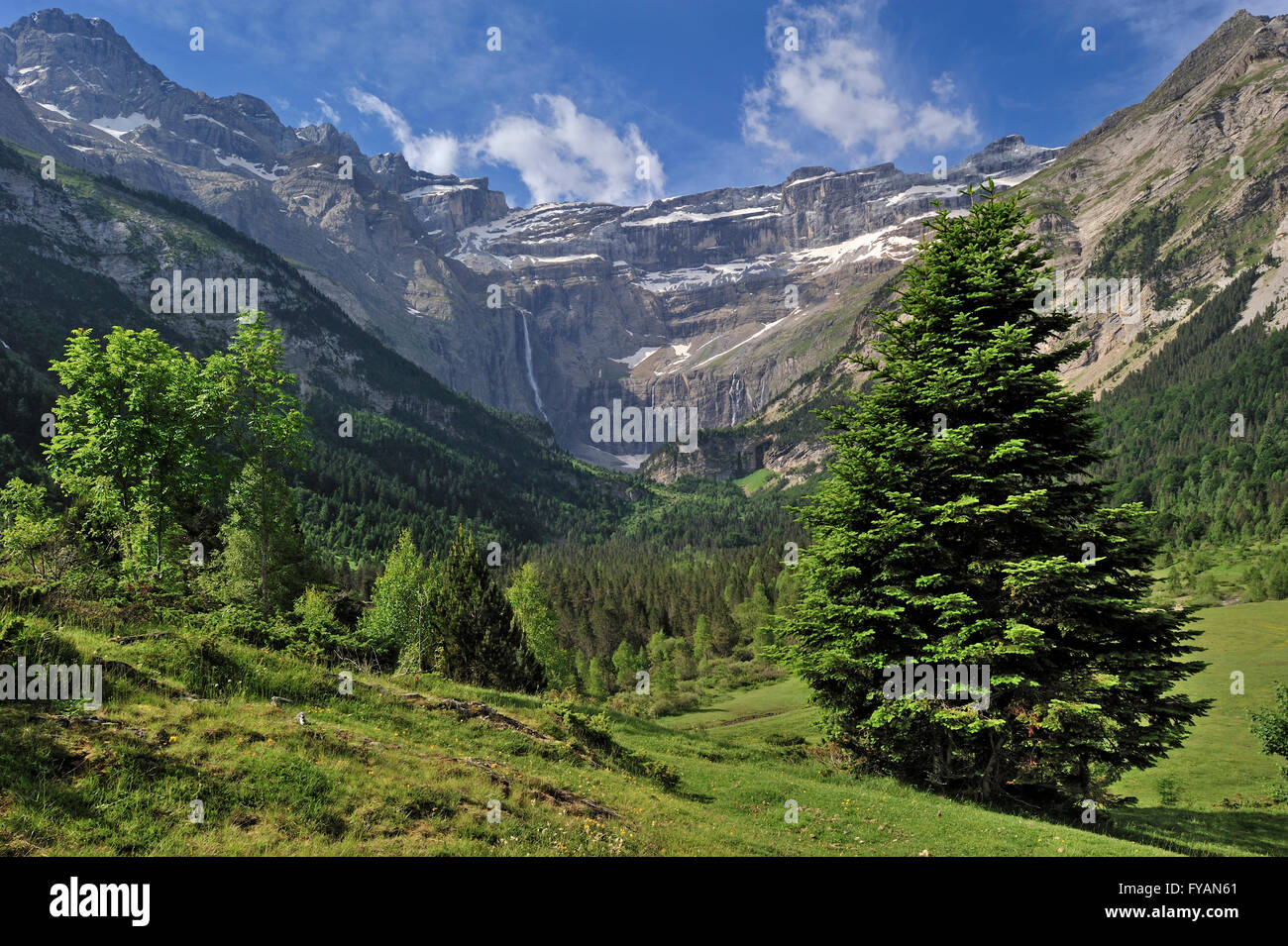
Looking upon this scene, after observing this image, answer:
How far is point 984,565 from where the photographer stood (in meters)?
18.3

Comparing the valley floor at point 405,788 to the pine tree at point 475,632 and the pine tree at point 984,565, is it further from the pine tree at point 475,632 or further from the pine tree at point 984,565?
the pine tree at point 475,632

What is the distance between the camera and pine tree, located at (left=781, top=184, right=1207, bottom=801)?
1761 cm

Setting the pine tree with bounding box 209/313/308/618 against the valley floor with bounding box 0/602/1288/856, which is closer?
the valley floor with bounding box 0/602/1288/856

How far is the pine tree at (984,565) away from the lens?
17.6 m

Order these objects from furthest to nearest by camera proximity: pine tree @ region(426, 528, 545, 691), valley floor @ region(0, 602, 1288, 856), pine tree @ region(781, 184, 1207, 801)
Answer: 1. pine tree @ region(426, 528, 545, 691)
2. pine tree @ region(781, 184, 1207, 801)
3. valley floor @ region(0, 602, 1288, 856)

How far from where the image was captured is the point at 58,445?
21.0m

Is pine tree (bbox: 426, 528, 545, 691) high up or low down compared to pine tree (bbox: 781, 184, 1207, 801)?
down

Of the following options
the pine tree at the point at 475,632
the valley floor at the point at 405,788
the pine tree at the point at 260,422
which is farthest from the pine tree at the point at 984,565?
the pine tree at the point at 475,632

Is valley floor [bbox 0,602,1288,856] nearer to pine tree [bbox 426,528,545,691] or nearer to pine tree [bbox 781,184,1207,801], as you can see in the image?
pine tree [bbox 781,184,1207,801]

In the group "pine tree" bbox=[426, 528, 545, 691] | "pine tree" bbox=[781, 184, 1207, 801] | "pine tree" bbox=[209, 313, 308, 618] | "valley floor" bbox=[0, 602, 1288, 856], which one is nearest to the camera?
"valley floor" bbox=[0, 602, 1288, 856]

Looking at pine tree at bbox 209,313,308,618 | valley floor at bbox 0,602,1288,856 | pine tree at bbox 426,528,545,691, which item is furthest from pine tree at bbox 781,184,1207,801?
pine tree at bbox 426,528,545,691
